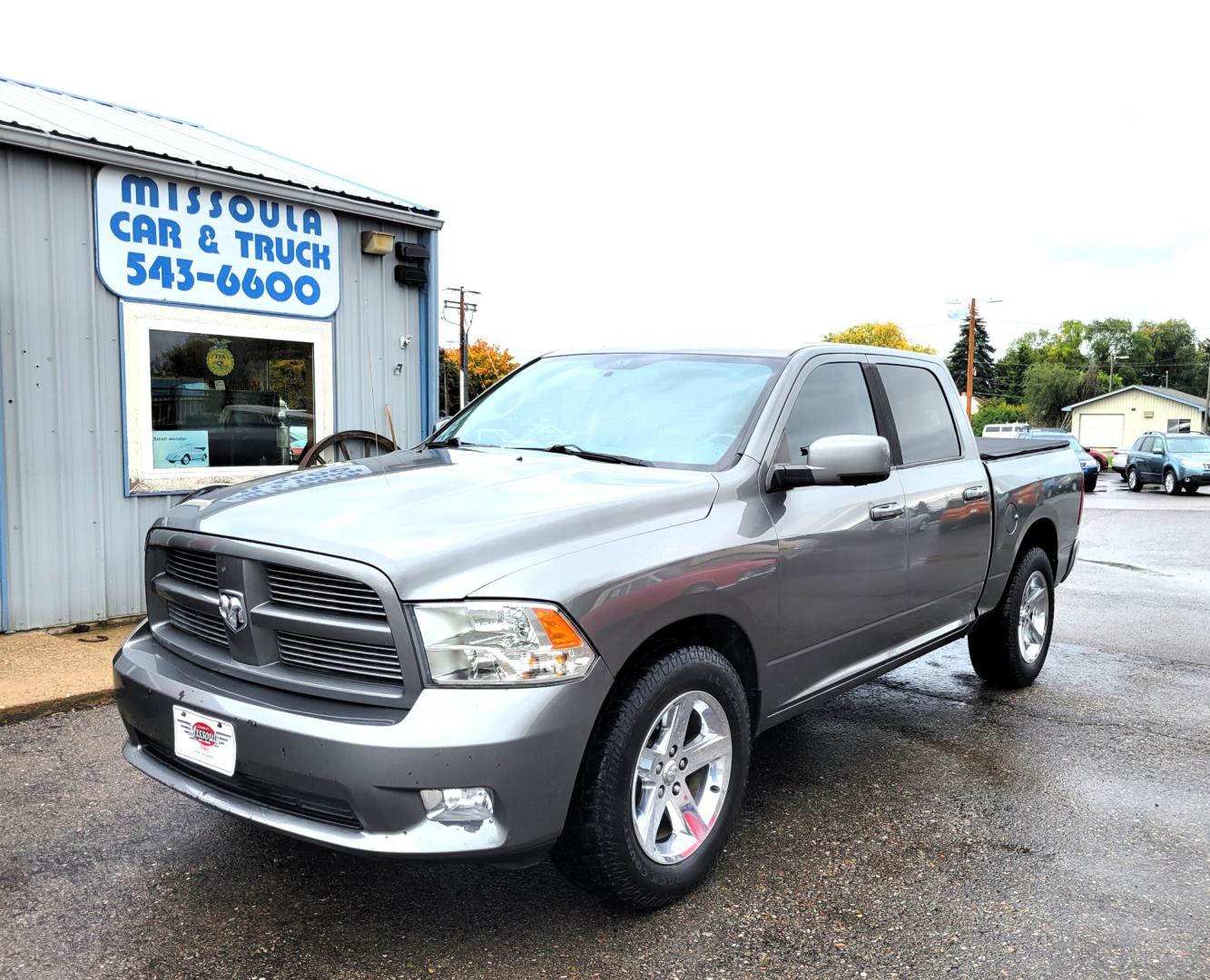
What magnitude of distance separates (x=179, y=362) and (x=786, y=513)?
5.17 metres

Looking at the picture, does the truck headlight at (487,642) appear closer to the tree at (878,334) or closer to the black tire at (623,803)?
the black tire at (623,803)

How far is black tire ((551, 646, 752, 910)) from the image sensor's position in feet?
8.81

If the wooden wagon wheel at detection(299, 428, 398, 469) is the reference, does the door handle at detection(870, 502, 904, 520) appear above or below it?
below

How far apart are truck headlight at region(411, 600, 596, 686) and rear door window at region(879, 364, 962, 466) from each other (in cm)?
241

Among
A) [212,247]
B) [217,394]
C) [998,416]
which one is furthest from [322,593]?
[998,416]

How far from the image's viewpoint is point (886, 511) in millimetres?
3973

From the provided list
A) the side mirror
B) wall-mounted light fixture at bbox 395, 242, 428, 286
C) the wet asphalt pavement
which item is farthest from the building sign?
the side mirror

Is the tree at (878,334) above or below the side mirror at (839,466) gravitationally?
above

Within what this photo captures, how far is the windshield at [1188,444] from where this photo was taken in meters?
25.0

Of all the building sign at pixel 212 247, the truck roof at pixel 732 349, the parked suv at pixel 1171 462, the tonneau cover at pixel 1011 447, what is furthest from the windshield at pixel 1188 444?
the truck roof at pixel 732 349

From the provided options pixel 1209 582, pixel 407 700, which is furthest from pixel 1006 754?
pixel 1209 582

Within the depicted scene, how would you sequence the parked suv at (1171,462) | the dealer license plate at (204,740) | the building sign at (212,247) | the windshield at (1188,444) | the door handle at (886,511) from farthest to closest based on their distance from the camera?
the windshield at (1188,444), the parked suv at (1171,462), the building sign at (212,247), the door handle at (886,511), the dealer license plate at (204,740)

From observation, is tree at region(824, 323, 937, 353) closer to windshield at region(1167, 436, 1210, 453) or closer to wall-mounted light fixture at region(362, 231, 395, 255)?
windshield at region(1167, 436, 1210, 453)

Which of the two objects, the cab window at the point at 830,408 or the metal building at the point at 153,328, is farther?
the metal building at the point at 153,328
